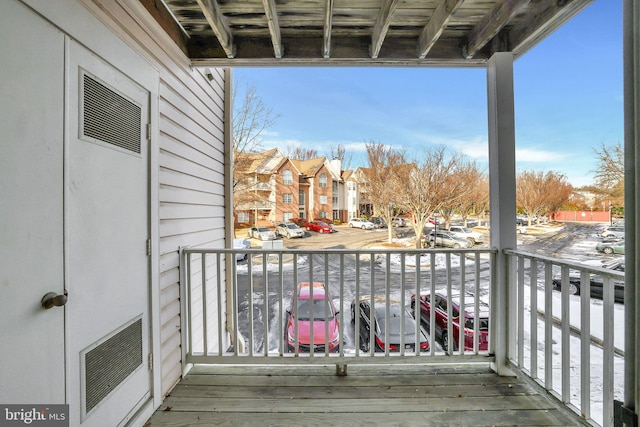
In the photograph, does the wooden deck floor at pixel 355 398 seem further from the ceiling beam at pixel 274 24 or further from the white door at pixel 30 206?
the ceiling beam at pixel 274 24

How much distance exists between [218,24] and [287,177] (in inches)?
82.2

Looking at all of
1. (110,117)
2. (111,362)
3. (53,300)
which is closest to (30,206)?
(53,300)

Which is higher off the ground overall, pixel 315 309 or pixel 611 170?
pixel 611 170

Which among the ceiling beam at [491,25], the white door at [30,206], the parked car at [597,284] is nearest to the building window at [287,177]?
the ceiling beam at [491,25]

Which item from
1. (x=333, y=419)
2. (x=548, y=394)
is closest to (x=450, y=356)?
(x=548, y=394)

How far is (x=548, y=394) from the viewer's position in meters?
1.69

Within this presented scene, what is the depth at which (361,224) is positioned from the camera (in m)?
3.46

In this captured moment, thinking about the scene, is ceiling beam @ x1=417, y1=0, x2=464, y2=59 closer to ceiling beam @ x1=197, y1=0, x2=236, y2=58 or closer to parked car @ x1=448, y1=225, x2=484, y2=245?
ceiling beam @ x1=197, y1=0, x2=236, y2=58

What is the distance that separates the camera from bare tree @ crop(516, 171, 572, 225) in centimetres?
219

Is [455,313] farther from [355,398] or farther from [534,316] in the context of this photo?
[355,398]

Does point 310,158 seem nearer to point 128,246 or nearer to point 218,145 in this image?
point 218,145

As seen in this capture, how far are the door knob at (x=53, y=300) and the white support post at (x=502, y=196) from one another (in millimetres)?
2639

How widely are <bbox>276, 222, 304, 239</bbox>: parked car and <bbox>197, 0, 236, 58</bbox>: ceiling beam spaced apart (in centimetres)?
180

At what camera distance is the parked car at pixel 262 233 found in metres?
3.08
